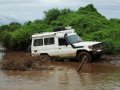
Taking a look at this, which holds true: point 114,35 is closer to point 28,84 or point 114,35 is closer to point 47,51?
point 47,51

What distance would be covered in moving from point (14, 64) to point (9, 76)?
232cm

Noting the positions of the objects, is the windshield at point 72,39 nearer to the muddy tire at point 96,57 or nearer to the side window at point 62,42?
the side window at point 62,42

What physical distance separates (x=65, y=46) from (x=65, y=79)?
777cm

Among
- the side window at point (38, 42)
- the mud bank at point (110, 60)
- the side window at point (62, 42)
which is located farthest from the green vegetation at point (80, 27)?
the side window at point (38, 42)

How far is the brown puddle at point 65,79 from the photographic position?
18.6 meters

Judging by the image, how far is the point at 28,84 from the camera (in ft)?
64.3

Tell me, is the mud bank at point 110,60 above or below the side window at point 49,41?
below

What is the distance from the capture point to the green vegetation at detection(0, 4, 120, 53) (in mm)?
32344

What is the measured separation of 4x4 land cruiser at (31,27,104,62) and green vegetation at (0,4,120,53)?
9.19 ft

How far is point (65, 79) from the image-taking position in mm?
20922

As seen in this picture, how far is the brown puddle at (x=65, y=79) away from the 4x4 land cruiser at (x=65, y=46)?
1216 mm

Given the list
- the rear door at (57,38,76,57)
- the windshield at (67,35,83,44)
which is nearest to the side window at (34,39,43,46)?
the rear door at (57,38,76,57)

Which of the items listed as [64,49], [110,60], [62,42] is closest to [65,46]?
[64,49]

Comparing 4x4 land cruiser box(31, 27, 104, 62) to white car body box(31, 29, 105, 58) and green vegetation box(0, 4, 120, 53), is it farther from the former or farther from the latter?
green vegetation box(0, 4, 120, 53)
